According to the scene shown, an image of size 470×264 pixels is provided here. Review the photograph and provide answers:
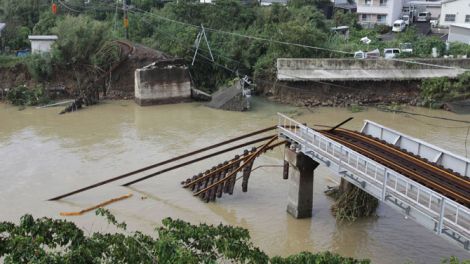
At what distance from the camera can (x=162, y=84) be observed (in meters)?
32.4

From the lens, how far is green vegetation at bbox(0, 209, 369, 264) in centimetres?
743

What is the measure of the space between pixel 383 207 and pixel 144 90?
18.7 m

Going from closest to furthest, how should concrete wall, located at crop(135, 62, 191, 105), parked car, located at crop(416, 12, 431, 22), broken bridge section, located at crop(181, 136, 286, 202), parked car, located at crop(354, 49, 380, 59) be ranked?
1. broken bridge section, located at crop(181, 136, 286, 202)
2. concrete wall, located at crop(135, 62, 191, 105)
3. parked car, located at crop(354, 49, 380, 59)
4. parked car, located at crop(416, 12, 431, 22)

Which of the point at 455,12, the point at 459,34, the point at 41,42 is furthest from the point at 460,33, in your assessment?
the point at 41,42

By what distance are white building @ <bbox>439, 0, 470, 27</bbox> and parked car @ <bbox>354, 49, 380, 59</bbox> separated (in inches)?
653

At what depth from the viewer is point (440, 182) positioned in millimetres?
12906

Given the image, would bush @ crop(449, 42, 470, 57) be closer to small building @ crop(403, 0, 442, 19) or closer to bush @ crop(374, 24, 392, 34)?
bush @ crop(374, 24, 392, 34)

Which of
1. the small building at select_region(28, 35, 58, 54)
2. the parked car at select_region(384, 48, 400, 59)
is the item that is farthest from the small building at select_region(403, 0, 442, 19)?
the small building at select_region(28, 35, 58, 54)

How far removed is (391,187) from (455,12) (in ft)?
139

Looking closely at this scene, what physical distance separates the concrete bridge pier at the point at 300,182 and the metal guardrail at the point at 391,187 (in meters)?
0.44

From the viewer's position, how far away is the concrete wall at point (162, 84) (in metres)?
31.9

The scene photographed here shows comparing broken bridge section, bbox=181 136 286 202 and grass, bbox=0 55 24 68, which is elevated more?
grass, bbox=0 55 24 68

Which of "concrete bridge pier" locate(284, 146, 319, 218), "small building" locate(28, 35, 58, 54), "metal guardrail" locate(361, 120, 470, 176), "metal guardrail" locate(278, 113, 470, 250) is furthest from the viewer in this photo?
"small building" locate(28, 35, 58, 54)

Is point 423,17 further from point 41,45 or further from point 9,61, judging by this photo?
point 9,61
